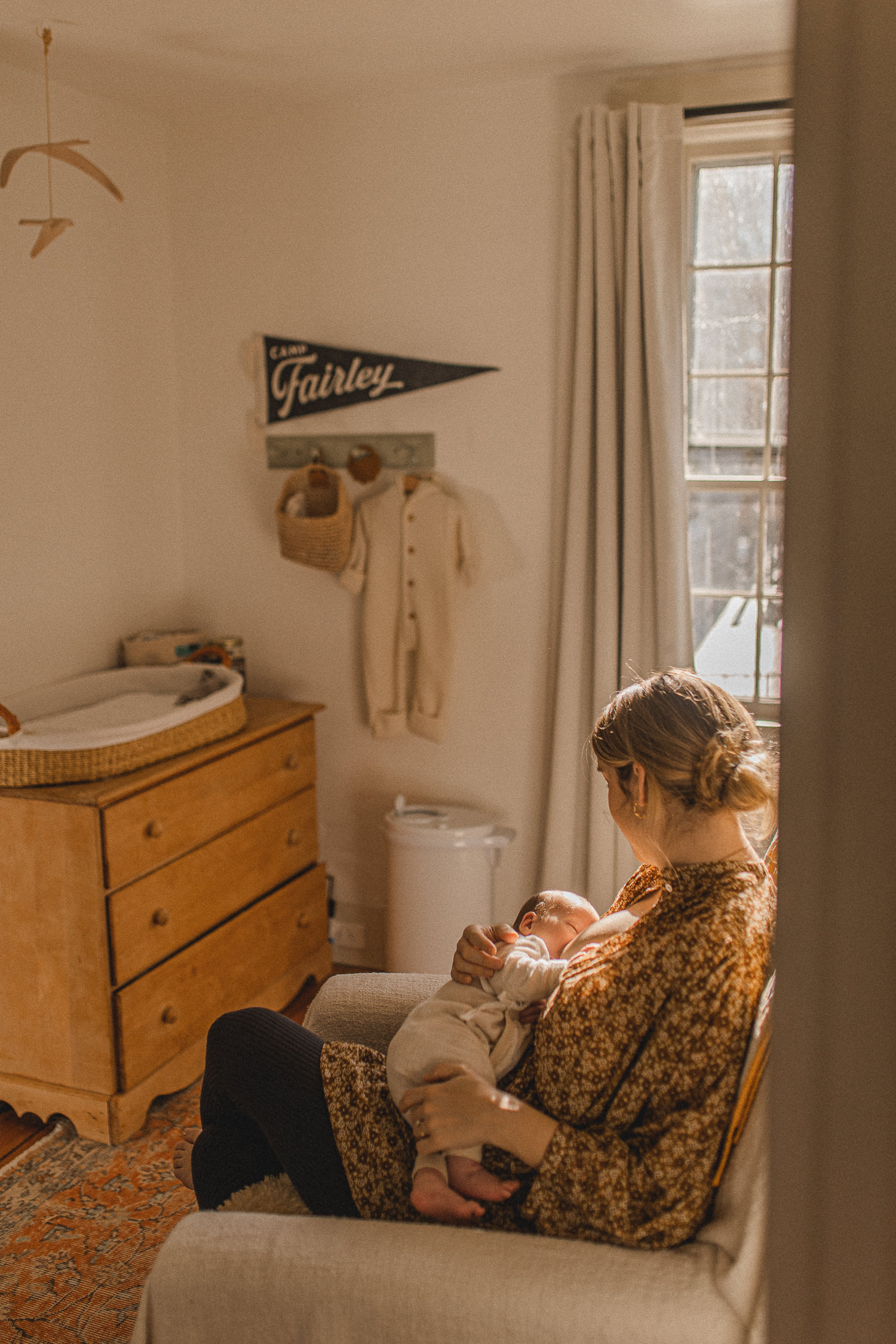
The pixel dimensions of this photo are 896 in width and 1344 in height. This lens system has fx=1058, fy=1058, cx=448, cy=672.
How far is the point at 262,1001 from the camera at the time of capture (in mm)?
2898

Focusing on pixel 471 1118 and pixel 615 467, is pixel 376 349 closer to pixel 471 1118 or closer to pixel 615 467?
pixel 615 467

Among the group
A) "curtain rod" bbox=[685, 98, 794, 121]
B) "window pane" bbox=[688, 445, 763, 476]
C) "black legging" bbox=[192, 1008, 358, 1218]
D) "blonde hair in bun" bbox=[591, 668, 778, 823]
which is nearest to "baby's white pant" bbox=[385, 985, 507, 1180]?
"black legging" bbox=[192, 1008, 358, 1218]

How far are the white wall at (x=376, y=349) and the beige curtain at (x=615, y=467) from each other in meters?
0.14

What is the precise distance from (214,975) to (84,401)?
1619mm

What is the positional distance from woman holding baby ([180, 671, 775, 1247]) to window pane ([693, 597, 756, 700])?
5.11 feet

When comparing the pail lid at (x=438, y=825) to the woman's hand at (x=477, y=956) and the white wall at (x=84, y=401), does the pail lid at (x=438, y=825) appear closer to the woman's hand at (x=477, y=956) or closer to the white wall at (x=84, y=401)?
the white wall at (x=84, y=401)

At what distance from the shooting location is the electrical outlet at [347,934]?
3373 mm

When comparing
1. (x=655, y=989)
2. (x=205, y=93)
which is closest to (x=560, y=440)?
(x=205, y=93)

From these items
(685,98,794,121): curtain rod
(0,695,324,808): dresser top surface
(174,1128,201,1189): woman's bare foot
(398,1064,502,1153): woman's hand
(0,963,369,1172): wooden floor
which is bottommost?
(0,963,369,1172): wooden floor

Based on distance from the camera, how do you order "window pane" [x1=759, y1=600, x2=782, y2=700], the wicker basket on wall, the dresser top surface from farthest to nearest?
the wicker basket on wall, "window pane" [x1=759, y1=600, x2=782, y2=700], the dresser top surface

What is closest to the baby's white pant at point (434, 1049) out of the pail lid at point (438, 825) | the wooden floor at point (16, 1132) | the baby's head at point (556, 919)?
the baby's head at point (556, 919)

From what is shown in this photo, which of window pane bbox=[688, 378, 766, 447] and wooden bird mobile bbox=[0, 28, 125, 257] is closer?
wooden bird mobile bbox=[0, 28, 125, 257]

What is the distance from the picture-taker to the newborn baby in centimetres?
126

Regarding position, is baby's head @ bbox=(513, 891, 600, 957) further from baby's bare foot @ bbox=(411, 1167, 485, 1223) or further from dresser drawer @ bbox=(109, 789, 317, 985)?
dresser drawer @ bbox=(109, 789, 317, 985)
